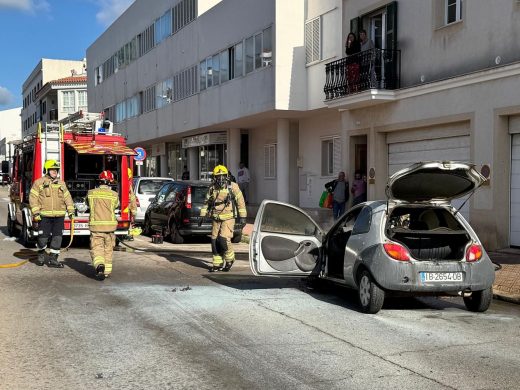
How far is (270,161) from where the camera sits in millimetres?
23562

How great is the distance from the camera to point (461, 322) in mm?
6664

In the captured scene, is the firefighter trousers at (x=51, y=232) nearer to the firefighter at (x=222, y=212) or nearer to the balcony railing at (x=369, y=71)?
the firefighter at (x=222, y=212)

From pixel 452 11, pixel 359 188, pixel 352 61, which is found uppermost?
pixel 452 11

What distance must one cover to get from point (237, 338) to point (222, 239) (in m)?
4.15

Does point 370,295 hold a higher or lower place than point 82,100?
lower

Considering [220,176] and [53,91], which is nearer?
[220,176]

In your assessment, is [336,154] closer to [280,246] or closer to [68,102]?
[280,246]

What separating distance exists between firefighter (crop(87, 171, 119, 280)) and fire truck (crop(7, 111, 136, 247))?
8.06 ft

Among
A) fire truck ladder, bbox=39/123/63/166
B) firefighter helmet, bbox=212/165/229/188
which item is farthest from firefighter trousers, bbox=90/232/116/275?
fire truck ladder, bbox=39/123/63/166

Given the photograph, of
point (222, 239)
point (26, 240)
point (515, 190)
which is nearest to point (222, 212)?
point (222, 239)

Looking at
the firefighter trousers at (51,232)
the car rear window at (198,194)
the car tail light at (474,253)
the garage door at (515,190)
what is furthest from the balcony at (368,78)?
the firefighter trousers at (51,232)

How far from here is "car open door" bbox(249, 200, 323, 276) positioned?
8.10 meters

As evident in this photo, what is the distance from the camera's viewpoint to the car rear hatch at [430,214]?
22.6ft

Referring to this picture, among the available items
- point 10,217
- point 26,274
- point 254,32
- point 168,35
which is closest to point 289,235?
point 26,274
